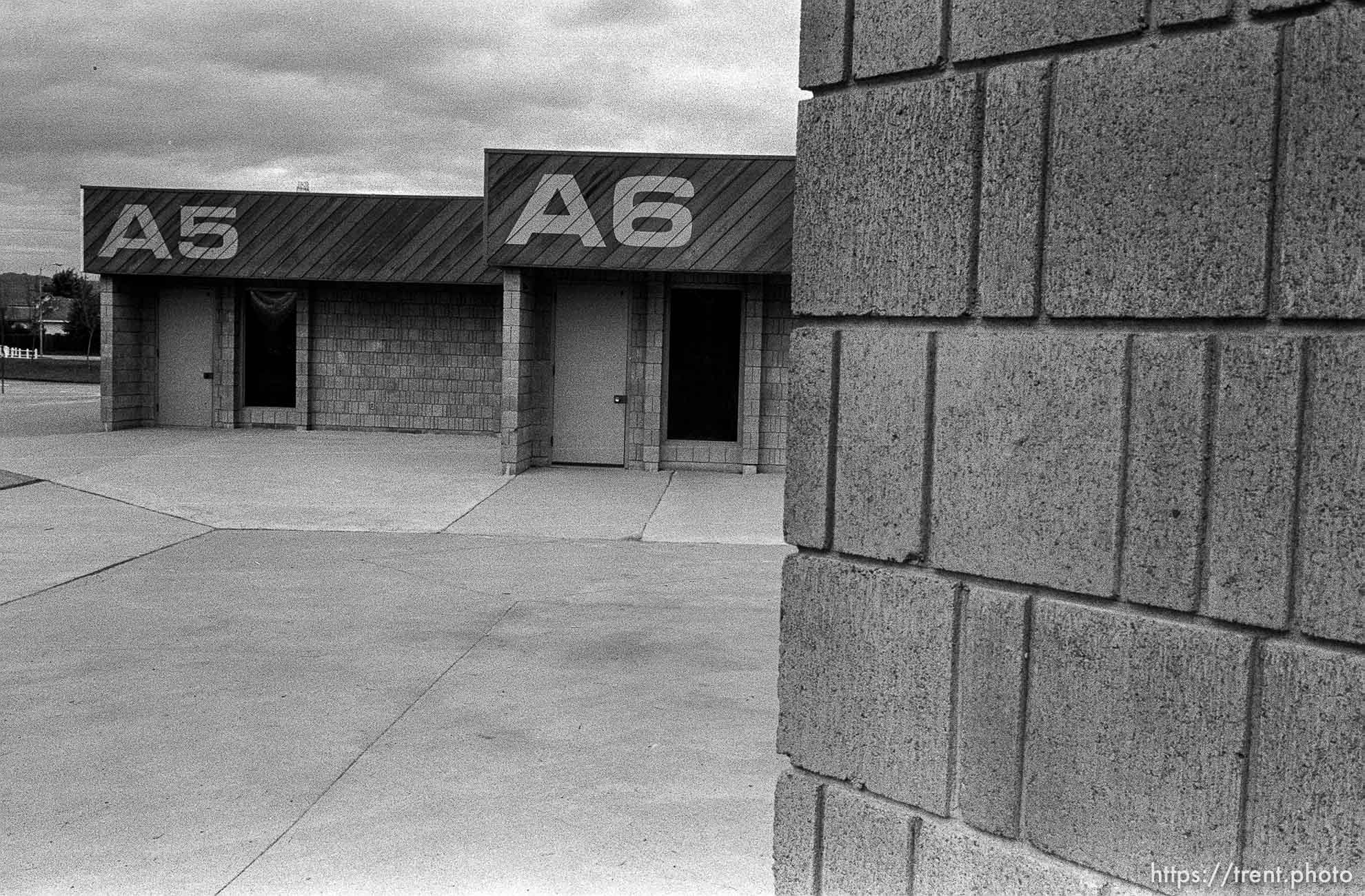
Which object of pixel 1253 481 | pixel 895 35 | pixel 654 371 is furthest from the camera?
pixel 654 371

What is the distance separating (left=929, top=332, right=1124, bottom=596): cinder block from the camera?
2668 millimetres

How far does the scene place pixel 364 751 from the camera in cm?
603

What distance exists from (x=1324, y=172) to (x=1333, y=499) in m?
0.58

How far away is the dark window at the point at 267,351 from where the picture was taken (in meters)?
23.2

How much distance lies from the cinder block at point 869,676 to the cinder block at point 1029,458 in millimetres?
151

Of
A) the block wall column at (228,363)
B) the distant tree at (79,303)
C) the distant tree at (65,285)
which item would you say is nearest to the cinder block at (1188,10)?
the block wall column at (228,363)

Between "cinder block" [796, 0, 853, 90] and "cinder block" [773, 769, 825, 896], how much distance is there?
67.0 inches

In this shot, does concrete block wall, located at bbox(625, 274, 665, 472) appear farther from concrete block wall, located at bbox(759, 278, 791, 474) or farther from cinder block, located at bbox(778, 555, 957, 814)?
cinder block, located at bbox(778, 555, 957, 814)

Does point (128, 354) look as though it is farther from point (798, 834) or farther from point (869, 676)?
point (869, 676)

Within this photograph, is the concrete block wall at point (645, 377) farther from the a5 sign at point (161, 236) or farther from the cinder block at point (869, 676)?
the cinder block at point (869, 676)

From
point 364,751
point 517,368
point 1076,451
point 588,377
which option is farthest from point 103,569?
point 1076,451

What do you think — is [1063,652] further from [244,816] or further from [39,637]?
[39,637]

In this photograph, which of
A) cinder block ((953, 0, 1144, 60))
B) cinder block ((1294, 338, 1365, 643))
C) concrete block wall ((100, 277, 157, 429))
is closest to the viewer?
cinder block ((1294, 338, 1365, 643))

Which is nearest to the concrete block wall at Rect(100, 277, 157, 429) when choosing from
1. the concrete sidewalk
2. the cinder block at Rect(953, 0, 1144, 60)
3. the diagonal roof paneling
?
the diagonal roof paneling
